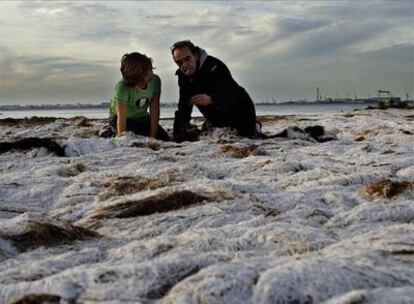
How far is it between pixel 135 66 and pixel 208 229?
5.57 m

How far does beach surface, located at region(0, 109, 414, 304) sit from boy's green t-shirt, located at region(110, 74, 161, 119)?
2.23 m

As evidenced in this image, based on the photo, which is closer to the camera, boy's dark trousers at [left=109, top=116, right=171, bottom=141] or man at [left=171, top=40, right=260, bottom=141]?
man at [left=171, top=40, right=260, bottom=141]

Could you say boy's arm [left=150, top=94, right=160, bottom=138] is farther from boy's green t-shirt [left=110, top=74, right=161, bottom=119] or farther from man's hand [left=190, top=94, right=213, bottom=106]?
man's hand [left=190, top=94, right=213, bottom=106]

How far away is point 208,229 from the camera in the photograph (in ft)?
12.4

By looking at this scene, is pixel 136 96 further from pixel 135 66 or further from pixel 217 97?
pixel 217 97

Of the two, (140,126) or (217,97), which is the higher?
(217,97)

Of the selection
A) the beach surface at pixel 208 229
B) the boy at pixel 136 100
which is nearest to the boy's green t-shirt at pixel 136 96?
the boy at pixel 136 100

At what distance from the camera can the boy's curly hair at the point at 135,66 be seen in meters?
8.80

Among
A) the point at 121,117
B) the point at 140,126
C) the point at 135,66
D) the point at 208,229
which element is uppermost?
the point at 135,66

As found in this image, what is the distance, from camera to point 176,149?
8.00m

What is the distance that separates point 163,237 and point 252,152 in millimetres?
3885

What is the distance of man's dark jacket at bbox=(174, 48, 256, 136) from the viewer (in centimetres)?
925

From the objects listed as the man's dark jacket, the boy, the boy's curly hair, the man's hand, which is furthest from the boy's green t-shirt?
the man's hand

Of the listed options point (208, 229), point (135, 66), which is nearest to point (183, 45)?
point (135, 66)
